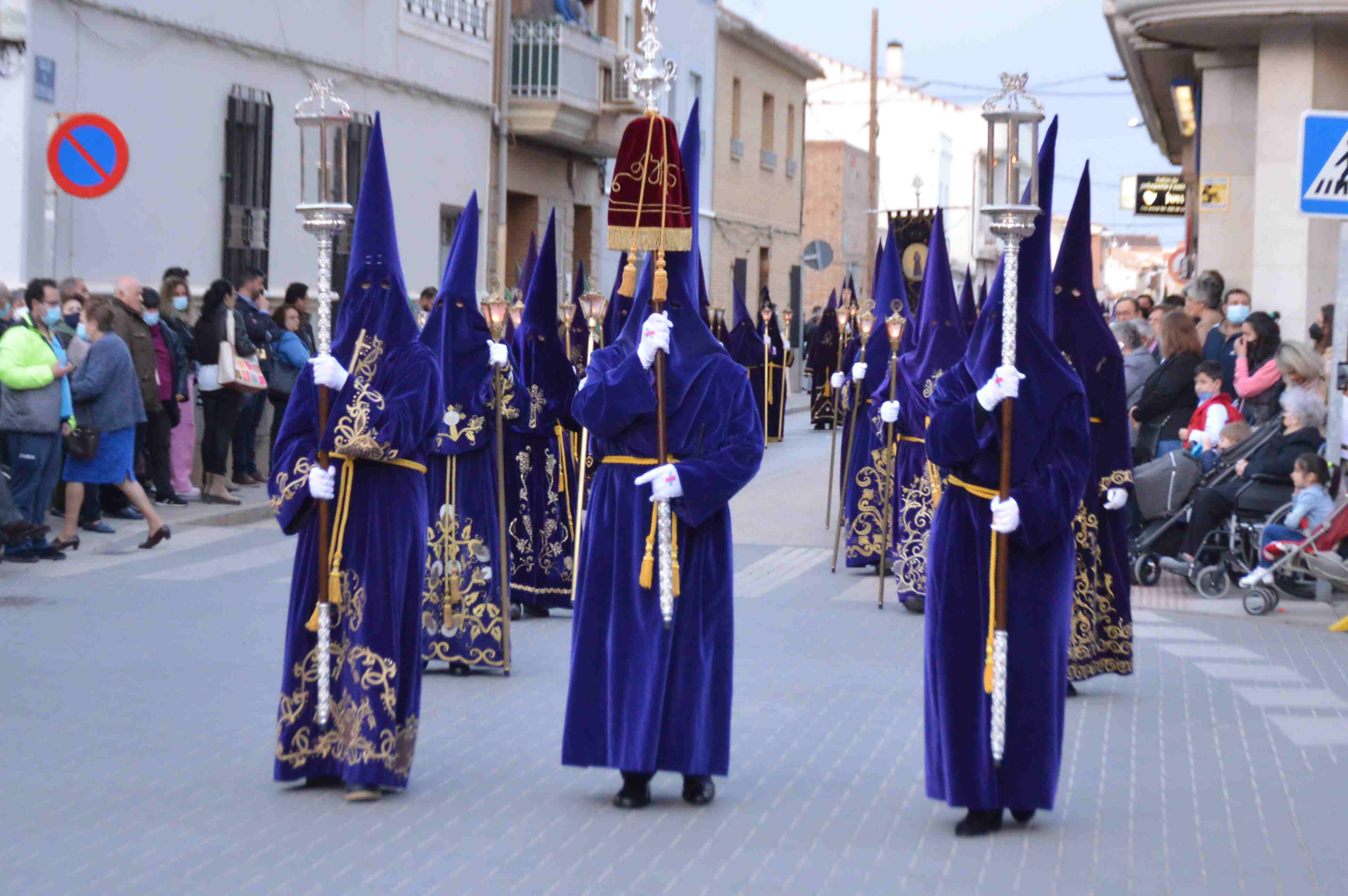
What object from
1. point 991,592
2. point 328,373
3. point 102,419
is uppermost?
point 328,373

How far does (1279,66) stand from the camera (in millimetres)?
20969

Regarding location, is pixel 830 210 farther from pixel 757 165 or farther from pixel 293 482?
pixel 293 482

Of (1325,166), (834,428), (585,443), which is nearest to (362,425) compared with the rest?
(585,443)

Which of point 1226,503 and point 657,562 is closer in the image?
point 657,562

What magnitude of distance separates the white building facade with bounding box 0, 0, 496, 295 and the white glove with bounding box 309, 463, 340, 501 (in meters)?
10.6

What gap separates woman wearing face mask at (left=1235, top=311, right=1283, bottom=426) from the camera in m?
13.9

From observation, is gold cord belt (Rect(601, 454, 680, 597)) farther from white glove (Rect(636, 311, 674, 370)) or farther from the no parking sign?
the no parking sign

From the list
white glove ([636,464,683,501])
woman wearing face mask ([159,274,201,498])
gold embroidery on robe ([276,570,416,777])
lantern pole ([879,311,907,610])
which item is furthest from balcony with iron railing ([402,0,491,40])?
white glove ([636,464,683,501])

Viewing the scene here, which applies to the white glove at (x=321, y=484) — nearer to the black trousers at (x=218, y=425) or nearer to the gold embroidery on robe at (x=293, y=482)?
the gold embroidery on robe at (x=293, y=482)

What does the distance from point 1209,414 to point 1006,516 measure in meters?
8.14

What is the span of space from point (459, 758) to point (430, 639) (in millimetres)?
2146

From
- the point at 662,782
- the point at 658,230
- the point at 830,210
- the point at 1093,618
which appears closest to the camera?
the point at 658,230

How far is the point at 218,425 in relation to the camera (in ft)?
55.1

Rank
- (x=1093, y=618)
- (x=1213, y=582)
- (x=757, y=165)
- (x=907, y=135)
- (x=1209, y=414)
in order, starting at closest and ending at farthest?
1. (x=1093, y=618)
2. (x=1213, y=582)
3. (x=1209, y=414)
4. (x=757, y=165)
5. (x=907, y=135)
